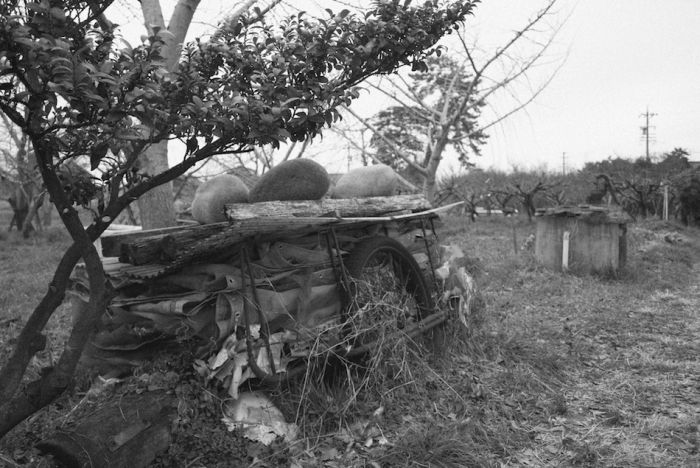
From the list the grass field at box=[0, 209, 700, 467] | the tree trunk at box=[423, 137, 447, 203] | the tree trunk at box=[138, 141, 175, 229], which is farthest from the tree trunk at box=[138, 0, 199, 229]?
the tree trunk at box=[423, 137, 447, 203]

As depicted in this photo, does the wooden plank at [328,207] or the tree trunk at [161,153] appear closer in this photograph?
the wooden plank at [328,207]

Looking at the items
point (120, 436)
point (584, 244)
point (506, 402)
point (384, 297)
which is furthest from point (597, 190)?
point (120, 436)

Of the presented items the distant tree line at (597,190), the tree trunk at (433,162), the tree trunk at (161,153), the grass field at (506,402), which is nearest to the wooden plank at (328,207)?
the grass field at (506,402)

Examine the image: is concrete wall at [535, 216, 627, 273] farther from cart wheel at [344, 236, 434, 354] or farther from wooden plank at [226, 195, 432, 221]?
cart wheel at [344, 236, 434, 354]

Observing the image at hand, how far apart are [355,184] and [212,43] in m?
2.69

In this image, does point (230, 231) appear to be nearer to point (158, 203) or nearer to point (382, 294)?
point (382, 294)

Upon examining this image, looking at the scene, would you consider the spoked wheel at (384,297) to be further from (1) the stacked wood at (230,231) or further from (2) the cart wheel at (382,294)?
(1) the stacked wood at (230,231)

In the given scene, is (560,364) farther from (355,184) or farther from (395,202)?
(355,184)

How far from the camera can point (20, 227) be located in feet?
68.9

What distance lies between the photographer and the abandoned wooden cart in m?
3.53

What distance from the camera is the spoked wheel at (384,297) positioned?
4246mm

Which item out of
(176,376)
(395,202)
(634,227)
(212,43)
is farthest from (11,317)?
(634,227)

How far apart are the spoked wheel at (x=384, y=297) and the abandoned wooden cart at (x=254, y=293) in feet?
0.05

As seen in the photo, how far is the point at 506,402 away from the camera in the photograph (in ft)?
14.5
